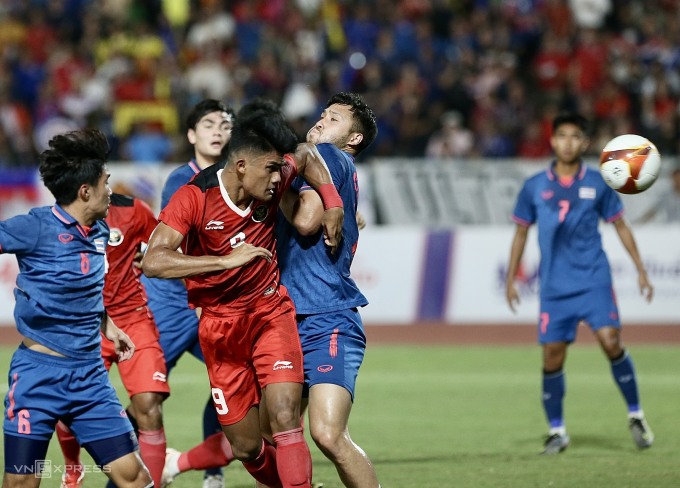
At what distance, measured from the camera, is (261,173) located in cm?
562

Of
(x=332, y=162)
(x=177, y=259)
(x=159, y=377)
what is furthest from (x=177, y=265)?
(x=159, y=377)

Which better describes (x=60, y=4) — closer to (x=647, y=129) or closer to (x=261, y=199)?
(x=647, y=129)

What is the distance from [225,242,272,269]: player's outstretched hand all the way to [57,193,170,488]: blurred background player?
153 centimetres

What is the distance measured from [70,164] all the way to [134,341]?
1565 mm

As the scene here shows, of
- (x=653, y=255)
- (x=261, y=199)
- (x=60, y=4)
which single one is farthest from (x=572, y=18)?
(x=261, y=199)

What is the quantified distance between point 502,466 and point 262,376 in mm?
2763

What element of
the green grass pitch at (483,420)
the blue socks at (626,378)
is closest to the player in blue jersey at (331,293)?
the green grass pitch at (483,420)

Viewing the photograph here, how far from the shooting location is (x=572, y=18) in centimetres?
2053

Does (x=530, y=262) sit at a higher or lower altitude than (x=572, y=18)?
lower

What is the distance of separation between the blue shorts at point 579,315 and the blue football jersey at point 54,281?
14.1 feet

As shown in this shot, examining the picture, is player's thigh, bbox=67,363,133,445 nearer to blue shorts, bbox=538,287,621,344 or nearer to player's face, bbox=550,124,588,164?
blue shorts, bbox=538,287,621,344

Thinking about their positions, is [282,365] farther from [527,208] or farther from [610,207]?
[610,207]

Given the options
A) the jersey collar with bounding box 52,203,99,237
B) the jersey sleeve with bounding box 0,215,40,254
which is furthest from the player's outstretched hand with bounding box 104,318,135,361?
the jersey sleeve with bounding box 0,215,40,254

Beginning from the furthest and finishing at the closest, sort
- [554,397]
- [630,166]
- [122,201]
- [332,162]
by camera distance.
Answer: [554,397]
[630,166]
[122,201]
[332,162]
